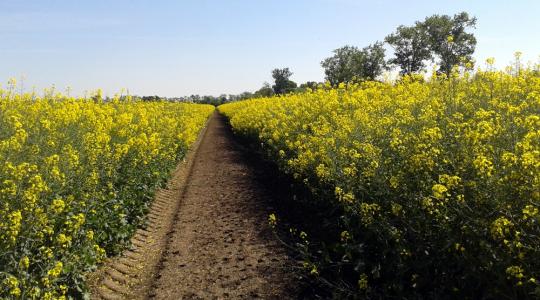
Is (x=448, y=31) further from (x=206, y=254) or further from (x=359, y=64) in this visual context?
(x=206, y=254)

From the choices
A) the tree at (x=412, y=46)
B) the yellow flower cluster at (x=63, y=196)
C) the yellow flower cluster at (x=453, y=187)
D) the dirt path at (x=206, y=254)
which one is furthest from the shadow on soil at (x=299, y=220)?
the tree at (x=412, y=46)

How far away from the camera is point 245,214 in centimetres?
906

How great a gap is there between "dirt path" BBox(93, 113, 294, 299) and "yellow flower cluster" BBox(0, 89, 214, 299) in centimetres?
49

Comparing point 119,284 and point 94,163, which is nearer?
point 119,284

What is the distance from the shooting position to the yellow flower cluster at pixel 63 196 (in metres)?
4.52

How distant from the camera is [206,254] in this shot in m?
7.02

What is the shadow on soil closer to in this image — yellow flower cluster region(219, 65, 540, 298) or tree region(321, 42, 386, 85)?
yellow flower cluster region(219, 65, 540, 298)

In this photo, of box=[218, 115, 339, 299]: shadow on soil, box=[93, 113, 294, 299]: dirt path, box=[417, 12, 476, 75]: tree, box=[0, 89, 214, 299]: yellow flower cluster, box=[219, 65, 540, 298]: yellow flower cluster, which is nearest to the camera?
box=[219, 65, 540, 298]: yellow flower cluster

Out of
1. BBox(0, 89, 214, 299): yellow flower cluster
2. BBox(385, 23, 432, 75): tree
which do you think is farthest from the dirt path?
BBox(385, 23, 432, 75): tree

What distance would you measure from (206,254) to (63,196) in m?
2.33

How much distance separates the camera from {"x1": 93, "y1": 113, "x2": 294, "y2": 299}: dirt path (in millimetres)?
5777

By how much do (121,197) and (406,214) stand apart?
4.72 meters

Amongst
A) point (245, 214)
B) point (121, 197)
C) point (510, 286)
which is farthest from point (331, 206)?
point (510, 286)

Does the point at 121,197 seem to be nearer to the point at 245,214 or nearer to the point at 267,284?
the point at 245,214
